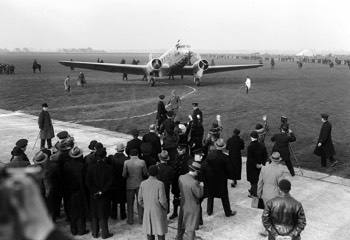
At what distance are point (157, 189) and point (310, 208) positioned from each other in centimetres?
409

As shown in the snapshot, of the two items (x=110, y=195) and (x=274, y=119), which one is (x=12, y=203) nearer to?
(x=110, y=195)

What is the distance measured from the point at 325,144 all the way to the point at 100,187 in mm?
7160

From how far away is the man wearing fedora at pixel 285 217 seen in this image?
4723 mm

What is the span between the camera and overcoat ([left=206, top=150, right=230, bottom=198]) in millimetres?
7445

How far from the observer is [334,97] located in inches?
931

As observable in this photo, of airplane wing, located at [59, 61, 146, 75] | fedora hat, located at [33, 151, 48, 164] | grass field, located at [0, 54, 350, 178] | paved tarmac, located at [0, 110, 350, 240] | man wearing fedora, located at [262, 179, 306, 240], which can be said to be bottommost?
paved tarmac, located at [0, 110, 350, 240]

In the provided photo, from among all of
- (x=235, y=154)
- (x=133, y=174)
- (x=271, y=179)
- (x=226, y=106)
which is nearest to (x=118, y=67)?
(x=226, y=106)

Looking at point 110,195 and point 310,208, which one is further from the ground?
point 110,195

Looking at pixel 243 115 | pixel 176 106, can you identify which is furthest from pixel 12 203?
pixel 243 115

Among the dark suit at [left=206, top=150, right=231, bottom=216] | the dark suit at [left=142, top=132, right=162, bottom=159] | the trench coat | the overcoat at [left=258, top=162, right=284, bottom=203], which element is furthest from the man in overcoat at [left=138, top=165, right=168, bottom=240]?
the dark suit at [left=142, top=132, right=162, bottom=159]

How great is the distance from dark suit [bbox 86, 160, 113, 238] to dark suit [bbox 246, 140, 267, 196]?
329 centimetres

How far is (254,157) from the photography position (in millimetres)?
8078

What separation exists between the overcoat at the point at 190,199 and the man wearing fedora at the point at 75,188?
199 centimetres

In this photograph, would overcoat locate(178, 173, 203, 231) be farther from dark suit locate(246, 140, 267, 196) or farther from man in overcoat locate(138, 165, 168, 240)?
dark suit locate(246, 140, 267, 196)
